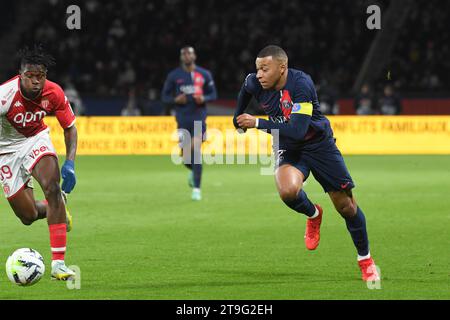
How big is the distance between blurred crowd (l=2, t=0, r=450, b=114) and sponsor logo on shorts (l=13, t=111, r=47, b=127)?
20.3 meters

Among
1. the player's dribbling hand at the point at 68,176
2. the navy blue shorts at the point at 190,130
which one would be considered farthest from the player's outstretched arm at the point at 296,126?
the navy blue shorts at the point at 190,130

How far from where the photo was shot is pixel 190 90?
16.3 m

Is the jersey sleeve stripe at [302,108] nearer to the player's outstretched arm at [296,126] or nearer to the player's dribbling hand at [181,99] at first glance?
the player's outstretched arm at [296,126]

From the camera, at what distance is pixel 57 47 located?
31.5 m

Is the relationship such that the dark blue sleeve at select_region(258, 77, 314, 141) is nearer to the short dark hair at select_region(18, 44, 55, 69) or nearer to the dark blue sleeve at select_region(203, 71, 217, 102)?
the short dark hair at select_region(18, 44, 55, 69)

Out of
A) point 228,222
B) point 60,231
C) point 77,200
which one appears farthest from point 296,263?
point 77,200

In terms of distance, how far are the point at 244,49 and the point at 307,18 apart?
248 cm

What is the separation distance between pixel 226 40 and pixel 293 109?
23.3 metres

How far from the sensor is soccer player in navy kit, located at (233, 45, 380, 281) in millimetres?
8497

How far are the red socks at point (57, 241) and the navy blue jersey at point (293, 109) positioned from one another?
191 centimetres

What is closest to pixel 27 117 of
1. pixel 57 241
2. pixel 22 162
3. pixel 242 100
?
pixel 22 162

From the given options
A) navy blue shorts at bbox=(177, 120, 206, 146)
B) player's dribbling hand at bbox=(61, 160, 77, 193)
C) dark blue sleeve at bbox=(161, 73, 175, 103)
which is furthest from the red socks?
dark blue sleeve at bbox=(161, 73, 175, 103)

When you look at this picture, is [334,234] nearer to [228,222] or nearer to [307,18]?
[228,222]

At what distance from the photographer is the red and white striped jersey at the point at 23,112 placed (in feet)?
28.4
